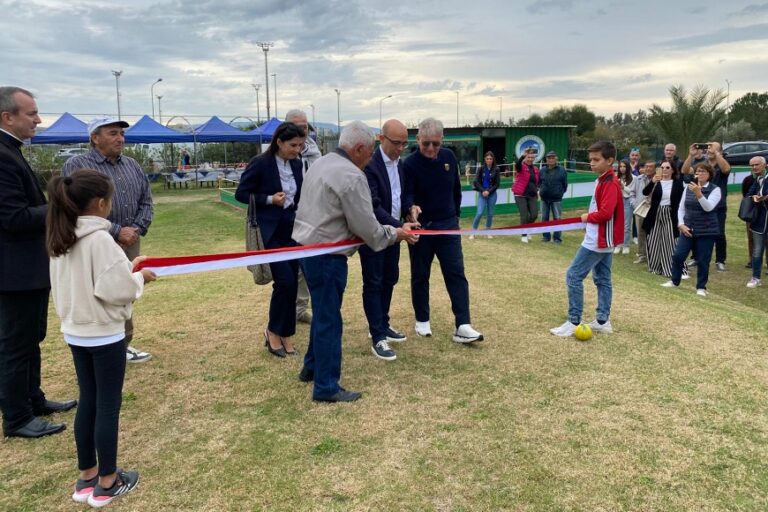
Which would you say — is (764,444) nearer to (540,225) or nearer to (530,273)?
(540,225)

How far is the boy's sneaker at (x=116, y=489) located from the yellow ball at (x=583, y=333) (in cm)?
383

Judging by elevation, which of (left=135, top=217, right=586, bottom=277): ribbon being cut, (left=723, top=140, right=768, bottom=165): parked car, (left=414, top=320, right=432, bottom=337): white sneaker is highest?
(left=723, top=140, right=768, bottom=165): parked car

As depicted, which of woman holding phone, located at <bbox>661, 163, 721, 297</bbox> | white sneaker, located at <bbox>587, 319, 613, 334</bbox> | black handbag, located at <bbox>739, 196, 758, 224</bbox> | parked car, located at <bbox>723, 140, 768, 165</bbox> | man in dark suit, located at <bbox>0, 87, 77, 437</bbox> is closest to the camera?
man in dark suit, located at <bbox>0, 87, 77, 437</bbox>

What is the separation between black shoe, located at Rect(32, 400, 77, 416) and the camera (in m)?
3.80

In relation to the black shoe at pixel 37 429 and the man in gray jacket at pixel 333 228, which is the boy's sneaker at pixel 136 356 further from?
the man in gray jacket at pixel 333 228

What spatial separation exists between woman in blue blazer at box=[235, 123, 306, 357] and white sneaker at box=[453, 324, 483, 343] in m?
1.51

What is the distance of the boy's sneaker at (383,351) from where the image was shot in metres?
4.73

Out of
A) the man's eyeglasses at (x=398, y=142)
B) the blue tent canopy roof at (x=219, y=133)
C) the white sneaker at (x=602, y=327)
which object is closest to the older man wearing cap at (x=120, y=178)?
the man's eyeglasses at (x=398, y=142)

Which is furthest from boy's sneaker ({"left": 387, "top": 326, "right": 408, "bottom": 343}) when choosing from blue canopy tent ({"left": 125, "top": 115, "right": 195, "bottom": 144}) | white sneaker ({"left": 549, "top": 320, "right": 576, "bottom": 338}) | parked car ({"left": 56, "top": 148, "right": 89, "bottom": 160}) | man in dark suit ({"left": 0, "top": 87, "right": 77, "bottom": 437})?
parked car ({"left": 56, "top": 148, "right": 89, "bottom": 160})

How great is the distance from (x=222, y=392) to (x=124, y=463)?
1012mm

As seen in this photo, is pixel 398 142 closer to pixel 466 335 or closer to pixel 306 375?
pixel 466 335

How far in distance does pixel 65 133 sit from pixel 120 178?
74.7 feet

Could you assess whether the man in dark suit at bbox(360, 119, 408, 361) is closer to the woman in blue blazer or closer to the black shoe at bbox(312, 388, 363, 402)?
the woman in blue blazer

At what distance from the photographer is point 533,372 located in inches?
175
